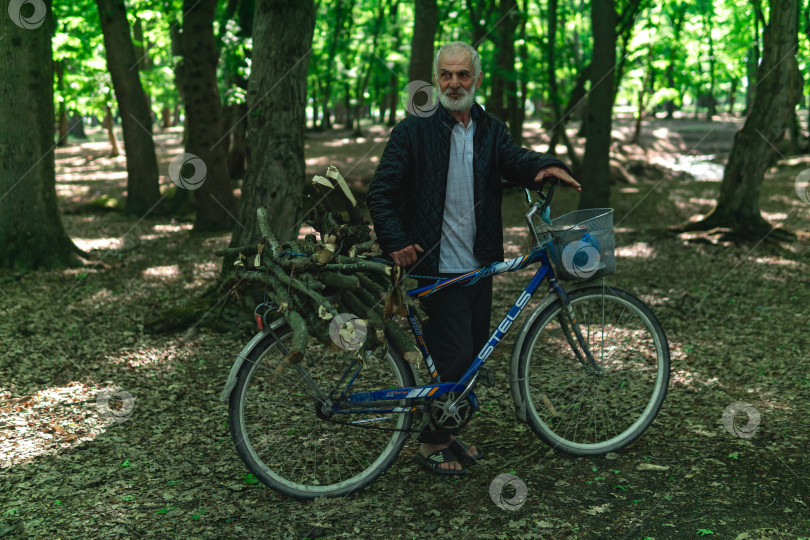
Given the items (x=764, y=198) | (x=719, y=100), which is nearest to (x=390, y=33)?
(x=764, y=198)

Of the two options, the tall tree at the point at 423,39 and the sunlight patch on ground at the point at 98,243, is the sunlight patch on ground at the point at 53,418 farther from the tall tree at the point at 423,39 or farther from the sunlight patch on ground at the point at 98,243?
the tall tree at the point at 423,39

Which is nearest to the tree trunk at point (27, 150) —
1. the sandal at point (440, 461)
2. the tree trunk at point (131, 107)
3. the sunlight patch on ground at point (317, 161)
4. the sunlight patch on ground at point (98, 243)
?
the sunlight patch on ground at point (98, 243)

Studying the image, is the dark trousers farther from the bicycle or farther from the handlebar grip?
the handlebar grip

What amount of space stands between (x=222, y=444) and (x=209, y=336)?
217 centimetres

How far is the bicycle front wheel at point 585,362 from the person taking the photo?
354 cm

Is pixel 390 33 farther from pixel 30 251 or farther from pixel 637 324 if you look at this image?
pixel 637 324

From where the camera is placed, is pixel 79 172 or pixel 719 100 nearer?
pixel 79 172

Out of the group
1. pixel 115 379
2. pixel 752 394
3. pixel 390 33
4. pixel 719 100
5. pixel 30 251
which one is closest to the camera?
pixel 752 394

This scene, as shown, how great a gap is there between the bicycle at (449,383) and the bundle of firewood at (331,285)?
0.11 metres

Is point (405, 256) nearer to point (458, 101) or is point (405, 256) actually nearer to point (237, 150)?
point (458, 101)

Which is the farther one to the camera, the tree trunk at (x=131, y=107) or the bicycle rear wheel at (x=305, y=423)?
the tree trunk at (x=131, y=107)

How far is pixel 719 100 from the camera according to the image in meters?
64.2

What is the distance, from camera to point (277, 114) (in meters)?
6.08

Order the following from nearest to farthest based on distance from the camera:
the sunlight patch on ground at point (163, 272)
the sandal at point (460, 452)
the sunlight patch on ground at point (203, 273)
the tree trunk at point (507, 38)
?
the sandal at point (460, 452) → the sunlight patch on ground at point (203, 273) → the sunlight patch on ground at point (163, 272) → the tree trunk at point (507, 38)
